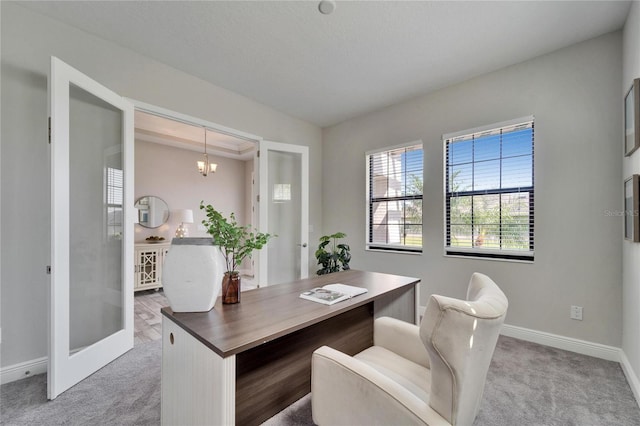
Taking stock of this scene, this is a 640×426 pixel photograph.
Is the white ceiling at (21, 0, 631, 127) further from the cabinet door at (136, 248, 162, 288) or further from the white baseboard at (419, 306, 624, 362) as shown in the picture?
the cabinet door at (136, 248, 162, 288)

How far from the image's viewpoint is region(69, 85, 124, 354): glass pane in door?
2.13 m

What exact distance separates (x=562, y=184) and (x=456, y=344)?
8.39 feet

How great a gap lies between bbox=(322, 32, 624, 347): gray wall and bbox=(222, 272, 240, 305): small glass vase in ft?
8.47

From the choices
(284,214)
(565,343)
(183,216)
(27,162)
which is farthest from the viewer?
(183,216)

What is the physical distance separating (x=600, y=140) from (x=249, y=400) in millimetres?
3292

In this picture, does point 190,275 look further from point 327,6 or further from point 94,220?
point 327,6

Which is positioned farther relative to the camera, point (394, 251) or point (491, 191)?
point (394, 251)

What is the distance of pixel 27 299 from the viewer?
6.77ft

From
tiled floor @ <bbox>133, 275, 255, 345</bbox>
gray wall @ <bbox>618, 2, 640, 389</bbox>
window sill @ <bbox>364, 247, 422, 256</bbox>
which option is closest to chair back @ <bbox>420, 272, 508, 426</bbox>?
gray wall @ <bbox>618, 2, 640, 389</bbox>

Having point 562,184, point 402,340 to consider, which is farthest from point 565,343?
point 402,340

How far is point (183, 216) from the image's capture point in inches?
205

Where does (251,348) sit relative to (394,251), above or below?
below

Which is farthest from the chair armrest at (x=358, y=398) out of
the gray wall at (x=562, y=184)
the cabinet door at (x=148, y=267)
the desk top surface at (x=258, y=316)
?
the cabinet door at (x=148, y=267)

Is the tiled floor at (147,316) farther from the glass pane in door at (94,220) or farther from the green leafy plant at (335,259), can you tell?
the green leafy plant at (335,259)
